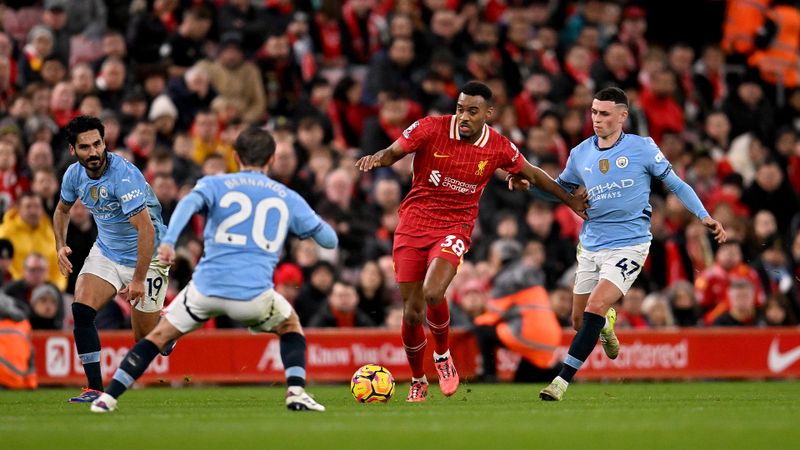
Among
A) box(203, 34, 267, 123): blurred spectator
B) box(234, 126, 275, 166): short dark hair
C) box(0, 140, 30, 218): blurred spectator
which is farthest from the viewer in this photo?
box(203, 34, 267, 123): blurred spectator

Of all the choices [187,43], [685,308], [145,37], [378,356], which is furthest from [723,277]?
[145,37]

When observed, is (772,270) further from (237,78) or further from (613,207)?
(237,78)

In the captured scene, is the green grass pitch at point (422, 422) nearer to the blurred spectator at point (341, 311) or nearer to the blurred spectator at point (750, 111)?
the blurred spectator at point (341, 311)

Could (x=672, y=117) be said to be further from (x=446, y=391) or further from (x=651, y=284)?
(x=446, y=391)

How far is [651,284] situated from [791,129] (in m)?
4.66

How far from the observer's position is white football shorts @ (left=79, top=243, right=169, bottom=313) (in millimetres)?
13219

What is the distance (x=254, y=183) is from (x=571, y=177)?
412 centimetres

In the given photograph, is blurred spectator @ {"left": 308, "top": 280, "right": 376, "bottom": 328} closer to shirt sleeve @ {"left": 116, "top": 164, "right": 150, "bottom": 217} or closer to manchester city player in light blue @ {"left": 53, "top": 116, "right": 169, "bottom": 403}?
manchester city player in light blue @ {"left": 53, "top": 116, "right": 169, "bottom": 403}

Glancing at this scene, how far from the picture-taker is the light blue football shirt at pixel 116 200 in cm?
1280

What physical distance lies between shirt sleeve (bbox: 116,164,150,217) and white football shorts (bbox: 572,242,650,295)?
13.5ft

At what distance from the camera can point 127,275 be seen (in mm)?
13336

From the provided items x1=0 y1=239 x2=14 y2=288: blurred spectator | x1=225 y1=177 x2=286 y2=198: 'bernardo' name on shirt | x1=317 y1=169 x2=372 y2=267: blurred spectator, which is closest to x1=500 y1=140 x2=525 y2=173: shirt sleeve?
x1=225 y1=177 x2=286 y2=198: 'bernardo' name on shirt

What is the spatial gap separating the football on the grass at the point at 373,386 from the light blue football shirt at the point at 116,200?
2327 millimetres

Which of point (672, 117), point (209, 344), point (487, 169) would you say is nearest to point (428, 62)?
point (672, 117)
